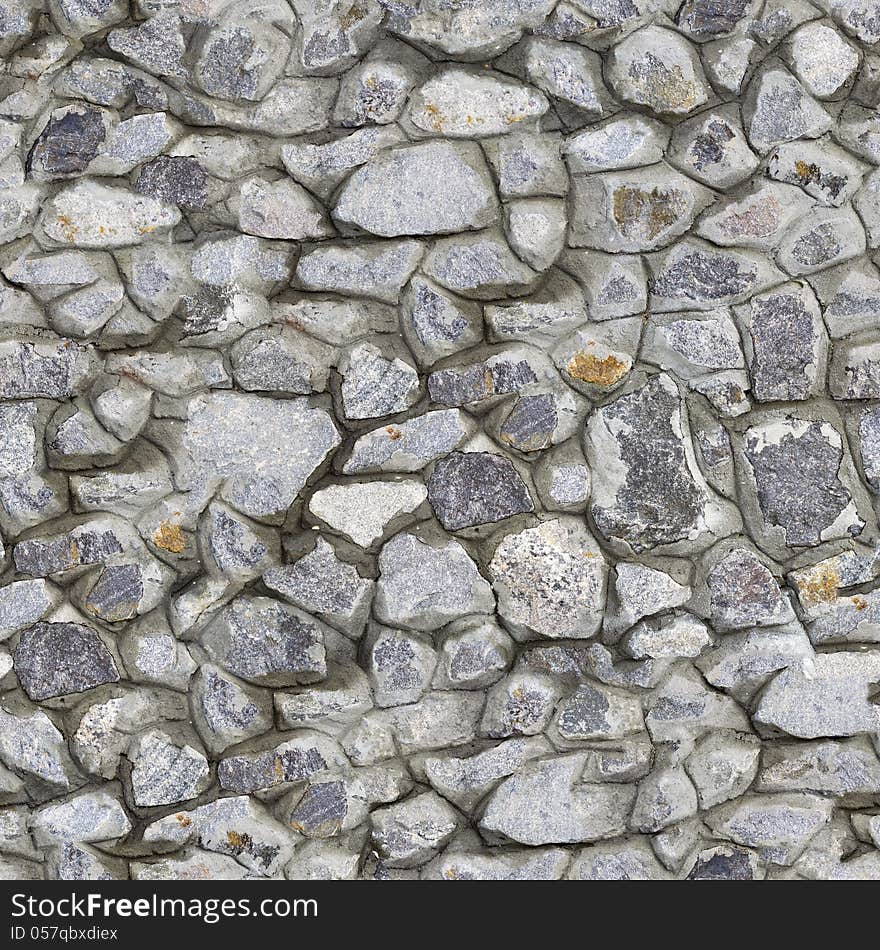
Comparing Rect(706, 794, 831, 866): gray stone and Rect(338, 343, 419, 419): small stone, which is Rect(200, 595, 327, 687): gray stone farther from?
Rect(706, 794, 831, 866): gray stone

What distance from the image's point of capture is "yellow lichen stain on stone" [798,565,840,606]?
217 centimetres

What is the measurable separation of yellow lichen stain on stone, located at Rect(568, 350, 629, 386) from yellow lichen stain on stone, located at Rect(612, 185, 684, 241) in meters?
0.24

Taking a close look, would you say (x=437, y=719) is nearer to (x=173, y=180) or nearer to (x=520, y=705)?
(x=520, y=705)

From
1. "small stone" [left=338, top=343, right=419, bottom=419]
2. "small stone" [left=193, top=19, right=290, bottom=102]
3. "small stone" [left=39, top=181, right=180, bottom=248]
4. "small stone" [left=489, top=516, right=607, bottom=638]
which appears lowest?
"small stone" [left=489, top=516, right=607, bottom=638]

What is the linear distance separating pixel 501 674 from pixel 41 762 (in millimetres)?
905

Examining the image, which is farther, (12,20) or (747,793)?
(747,793)

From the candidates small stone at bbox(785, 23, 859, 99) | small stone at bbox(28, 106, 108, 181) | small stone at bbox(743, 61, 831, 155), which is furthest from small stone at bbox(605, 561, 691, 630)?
small stone at bbox(28, 106, 108, 181)

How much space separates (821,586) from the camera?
85.4 inches

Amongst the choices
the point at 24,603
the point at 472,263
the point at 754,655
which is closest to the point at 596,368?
the point at 472,263

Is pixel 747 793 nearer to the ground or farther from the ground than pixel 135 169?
nearer to the ground

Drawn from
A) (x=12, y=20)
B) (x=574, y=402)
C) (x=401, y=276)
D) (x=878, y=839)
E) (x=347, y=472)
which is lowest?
(x=878, y=839)

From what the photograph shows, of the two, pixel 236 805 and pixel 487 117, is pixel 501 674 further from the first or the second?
pixel 487 117

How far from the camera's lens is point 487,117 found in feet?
6.92

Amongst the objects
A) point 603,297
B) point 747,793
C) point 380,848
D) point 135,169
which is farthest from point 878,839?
point 135,169
